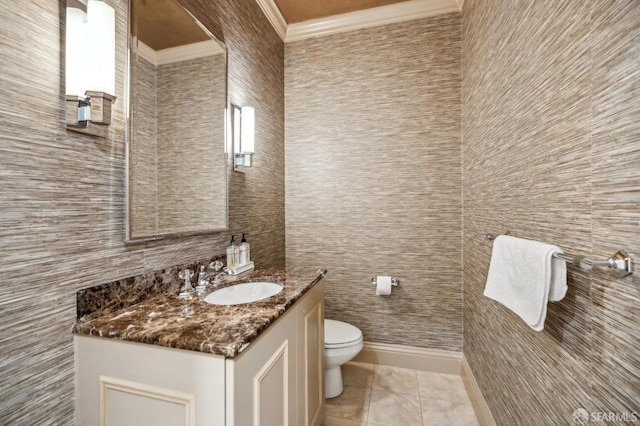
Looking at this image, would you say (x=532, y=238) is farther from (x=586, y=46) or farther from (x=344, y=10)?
(x=344, y=10)

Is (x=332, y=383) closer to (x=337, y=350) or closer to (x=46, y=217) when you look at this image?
(x=337, y=350)

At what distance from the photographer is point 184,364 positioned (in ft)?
2.36

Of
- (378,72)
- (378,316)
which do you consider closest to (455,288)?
(378,316)

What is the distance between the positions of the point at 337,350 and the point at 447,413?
75cm

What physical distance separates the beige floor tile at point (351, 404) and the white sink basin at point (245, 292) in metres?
0.94

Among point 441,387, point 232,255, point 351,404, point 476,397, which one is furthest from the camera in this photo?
point 441,387

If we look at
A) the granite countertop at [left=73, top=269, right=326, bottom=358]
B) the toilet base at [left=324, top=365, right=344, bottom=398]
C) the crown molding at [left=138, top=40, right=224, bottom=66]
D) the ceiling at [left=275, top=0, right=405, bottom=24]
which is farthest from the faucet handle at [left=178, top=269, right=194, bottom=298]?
the ceiling at [left=275, top=0, right=405, bottom=24]

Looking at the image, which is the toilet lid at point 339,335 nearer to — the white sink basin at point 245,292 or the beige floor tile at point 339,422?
the beige floor tile at point 339,422

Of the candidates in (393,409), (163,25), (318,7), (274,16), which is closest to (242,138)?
(163,25)

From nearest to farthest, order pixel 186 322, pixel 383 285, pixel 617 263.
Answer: pixel 617 263, pixel 186 322, pixel 383 285

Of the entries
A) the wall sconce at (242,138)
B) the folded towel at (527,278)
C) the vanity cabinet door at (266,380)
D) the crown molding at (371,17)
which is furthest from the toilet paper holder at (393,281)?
the crown molding at (371,17)

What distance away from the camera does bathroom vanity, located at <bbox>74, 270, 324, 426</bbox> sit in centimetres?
70

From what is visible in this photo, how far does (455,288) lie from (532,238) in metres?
1.11

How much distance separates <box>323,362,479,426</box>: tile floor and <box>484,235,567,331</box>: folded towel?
3.39ft
